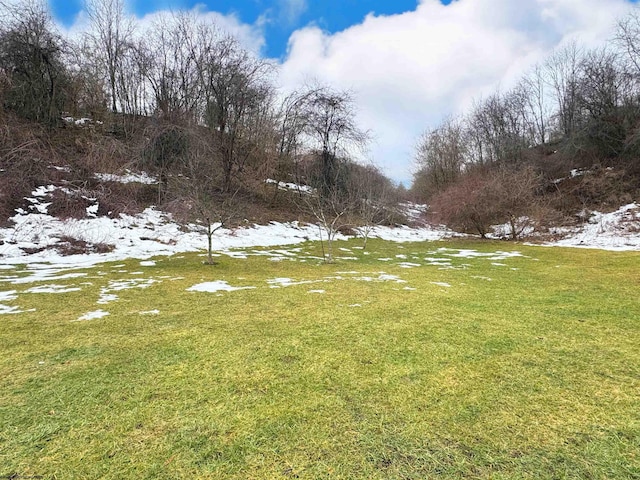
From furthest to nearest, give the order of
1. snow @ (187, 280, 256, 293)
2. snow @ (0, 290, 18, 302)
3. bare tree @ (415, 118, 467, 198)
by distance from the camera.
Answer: bare tree @ (415, 118, 467, 198), snow @ (187, 280, 256, 293), snow @ (0, 290, 18, 302)

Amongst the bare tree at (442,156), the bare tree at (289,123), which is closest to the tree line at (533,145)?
the bare tree at (442,156)

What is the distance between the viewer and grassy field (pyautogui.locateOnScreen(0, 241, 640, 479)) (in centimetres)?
167

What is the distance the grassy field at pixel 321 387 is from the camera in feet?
5.47

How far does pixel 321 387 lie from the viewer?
94.0 inches

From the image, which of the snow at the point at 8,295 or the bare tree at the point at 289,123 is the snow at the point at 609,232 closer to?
the bare tree at the point at 289,123

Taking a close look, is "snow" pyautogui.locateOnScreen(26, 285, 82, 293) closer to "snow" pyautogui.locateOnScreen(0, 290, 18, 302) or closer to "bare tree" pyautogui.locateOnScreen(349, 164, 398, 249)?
"snow" pyautogui.locateOnScreen(0, 290, 18, 302)

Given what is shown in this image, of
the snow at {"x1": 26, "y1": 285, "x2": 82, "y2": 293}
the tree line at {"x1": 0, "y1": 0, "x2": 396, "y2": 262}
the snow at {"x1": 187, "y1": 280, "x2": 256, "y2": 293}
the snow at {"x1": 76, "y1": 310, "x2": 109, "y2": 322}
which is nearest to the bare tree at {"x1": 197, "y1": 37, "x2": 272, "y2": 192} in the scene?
the tree line at {"x1": 0, "y1": 0, "x2": 396, "y2": 262}

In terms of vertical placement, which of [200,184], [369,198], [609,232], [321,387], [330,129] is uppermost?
[330,129]

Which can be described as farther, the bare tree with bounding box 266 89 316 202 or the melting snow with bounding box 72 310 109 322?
the bare tree with bounding box 266 89 316 202

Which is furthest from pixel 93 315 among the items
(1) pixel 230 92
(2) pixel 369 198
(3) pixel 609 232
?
(3) pixel 609 232

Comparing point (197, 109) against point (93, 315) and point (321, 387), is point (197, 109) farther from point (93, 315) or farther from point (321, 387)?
point (321, 387)

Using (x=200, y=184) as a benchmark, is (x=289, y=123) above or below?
above

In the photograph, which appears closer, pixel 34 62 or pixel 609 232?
pixel 34 62

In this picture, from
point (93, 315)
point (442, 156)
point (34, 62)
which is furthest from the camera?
point (442, 156)
